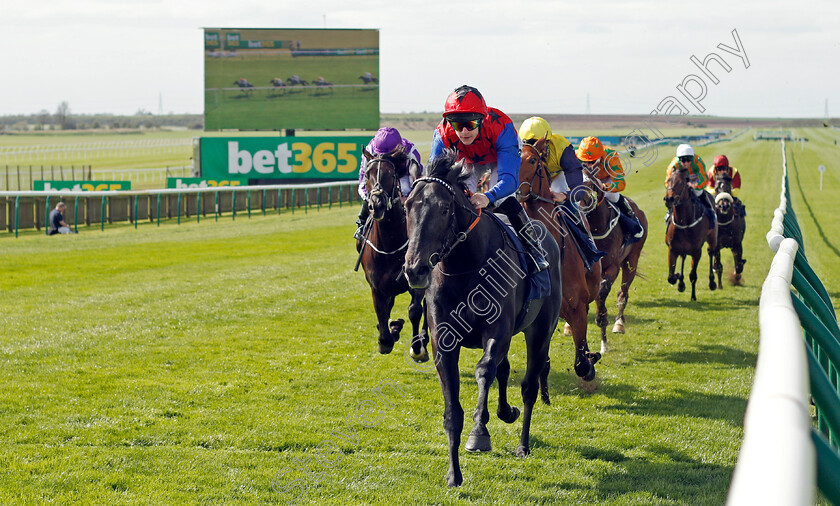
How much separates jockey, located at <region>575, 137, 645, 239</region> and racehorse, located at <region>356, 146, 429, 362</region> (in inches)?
93.9

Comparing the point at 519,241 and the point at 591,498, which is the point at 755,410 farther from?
the point at 519,241

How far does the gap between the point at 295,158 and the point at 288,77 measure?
351 cm

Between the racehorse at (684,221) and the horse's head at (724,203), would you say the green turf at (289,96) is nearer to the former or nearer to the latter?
the horse's head at (724,203)

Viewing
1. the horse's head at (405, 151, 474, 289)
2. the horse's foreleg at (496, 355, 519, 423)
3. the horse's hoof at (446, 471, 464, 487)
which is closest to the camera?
the horse's head at (405, 151, 474, 289)

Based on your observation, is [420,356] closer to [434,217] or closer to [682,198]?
[434,217]

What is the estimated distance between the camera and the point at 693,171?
11781 mm

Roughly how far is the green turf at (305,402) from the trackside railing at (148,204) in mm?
10890

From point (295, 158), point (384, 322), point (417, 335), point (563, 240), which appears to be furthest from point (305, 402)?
point (295, 158)

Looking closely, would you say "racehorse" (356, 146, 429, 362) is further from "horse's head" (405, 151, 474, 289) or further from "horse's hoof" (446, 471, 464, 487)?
"horse's hoof" (446, 471, 464, 487)

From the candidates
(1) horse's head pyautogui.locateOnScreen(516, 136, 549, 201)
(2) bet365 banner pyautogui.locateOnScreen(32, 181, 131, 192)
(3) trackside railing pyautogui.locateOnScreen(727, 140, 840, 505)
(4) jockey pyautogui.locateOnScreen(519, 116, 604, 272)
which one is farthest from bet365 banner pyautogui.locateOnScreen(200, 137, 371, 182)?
(3) trackside railing pyautogui.locateOnScreen(727, 140, 840, 505)

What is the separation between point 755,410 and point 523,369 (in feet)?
20.3

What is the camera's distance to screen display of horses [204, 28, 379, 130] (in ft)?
113

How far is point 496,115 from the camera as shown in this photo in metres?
5.11

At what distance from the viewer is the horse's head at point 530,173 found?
603cm
